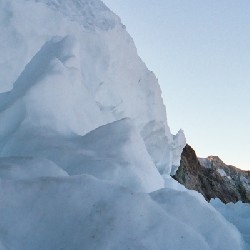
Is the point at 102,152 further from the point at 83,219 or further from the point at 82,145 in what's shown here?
the point at 83,219

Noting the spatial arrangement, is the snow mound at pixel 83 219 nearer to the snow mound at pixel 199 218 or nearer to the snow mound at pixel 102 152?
the snow mound at pixel 199 218

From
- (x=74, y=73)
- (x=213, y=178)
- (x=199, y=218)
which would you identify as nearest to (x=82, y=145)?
(x=199, y=218)

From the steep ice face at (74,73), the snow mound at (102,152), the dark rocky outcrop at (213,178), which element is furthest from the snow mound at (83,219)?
the dark rocky outcrop at (213,178)

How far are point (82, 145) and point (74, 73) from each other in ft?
6.20

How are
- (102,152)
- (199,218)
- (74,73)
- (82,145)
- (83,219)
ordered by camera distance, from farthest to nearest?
(74,73) → (82,145) → (102,152) → (199,218) → (83,219)

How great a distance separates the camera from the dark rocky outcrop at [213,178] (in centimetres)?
2369

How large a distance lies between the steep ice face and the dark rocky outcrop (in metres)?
12.1

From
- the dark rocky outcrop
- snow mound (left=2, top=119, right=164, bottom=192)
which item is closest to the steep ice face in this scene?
snow mound (left=2, top=119, right=164, bottom=192)

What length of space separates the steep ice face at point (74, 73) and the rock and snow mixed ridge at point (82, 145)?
0.02m

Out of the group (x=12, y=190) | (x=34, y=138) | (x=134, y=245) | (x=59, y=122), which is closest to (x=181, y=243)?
(x=134, y=245)

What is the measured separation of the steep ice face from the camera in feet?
17.9

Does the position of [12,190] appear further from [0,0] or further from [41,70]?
[0,0]

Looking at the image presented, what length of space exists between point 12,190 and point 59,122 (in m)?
2.45

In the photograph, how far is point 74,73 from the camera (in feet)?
20.5
